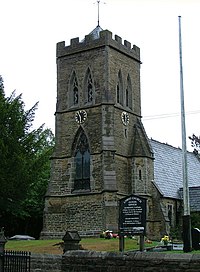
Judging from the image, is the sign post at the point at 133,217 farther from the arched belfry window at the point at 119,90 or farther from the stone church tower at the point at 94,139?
the arched belfry window at the point at 119,90

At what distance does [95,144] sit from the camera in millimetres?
36125

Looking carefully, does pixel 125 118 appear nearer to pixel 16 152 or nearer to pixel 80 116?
pixel 80 116

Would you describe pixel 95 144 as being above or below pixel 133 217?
above

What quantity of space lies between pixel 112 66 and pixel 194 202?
501 inches

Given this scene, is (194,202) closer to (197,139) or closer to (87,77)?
(87,77)

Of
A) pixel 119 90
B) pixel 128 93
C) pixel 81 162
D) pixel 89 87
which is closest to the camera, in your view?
pixel 81 162

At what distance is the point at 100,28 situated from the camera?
40.7 meters

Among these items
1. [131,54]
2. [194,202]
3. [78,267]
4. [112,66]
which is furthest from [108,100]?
[78,267]

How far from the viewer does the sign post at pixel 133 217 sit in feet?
60.4

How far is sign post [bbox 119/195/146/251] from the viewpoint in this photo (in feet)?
60.4

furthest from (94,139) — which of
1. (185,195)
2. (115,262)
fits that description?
(115,262)

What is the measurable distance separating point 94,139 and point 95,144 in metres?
0.39

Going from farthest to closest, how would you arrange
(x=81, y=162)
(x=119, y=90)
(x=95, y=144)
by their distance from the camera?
(x=119, y=90) < (x=81, y=162) < (x=95, y=144)

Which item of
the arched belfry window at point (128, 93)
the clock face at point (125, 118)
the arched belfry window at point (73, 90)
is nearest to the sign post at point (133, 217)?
the clock face at point (125, 118)
